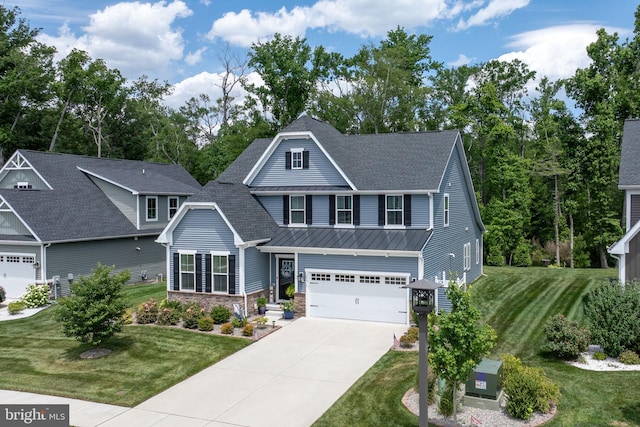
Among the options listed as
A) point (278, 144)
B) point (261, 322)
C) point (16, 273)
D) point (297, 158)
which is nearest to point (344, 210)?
point (297, 158)

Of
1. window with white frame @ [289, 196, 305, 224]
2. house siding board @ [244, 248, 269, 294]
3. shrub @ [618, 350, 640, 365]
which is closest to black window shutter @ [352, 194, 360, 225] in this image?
window with white frame @ [289, 196, 305, 224]

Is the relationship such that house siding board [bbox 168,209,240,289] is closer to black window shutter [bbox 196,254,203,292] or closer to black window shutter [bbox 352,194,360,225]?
black window shutter [bbox 196,254,203,292]

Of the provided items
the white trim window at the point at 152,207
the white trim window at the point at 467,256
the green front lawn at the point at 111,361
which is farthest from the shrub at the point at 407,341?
the white trim window at the point at 152,207

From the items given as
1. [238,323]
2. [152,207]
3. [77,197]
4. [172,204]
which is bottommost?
[238,323]

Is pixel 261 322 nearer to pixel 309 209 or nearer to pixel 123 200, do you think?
pixel 309 209

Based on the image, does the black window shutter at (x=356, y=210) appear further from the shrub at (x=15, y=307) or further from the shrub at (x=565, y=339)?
the shrub at (x=15, y=307)

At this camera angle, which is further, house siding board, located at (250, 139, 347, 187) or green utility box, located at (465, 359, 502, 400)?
house siding board, located at (250, 139, 347, 187)
